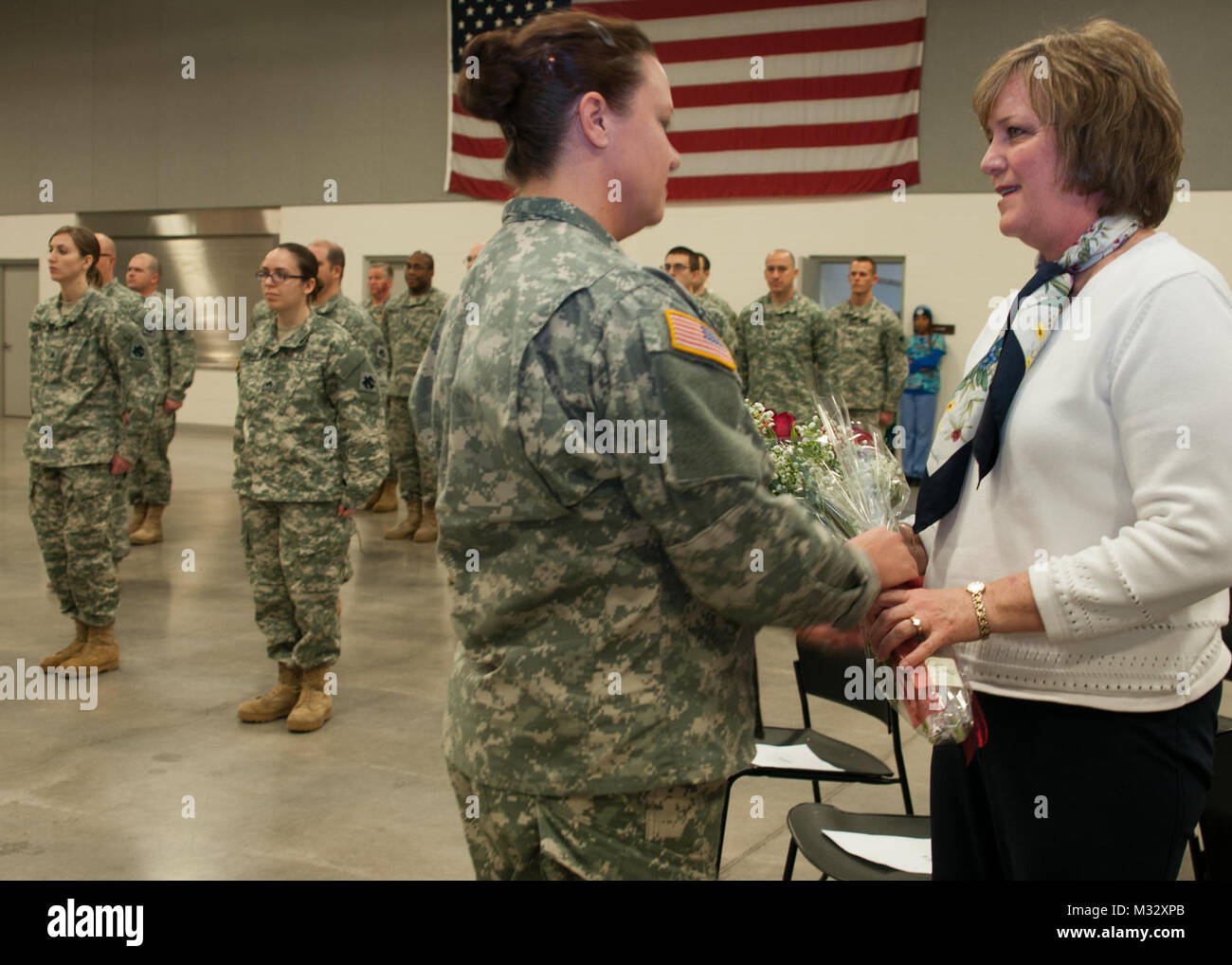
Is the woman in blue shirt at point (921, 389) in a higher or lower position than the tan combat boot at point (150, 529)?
higher

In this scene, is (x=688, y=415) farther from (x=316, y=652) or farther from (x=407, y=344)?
(x=407, y=344)

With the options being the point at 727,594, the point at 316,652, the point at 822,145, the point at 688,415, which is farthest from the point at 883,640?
the point at 822,145

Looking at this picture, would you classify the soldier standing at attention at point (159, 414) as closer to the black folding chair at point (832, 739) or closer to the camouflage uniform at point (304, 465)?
the camouflage uniform at point (304, 465)

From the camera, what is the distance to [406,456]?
8.74 m

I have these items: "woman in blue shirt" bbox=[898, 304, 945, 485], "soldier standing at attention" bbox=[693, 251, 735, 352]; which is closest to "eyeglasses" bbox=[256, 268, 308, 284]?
"soldier standing at attention" bbox=[693, 251, 735, 352]

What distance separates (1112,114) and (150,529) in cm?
766

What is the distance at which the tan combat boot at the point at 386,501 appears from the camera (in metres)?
9.72

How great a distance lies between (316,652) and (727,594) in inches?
133

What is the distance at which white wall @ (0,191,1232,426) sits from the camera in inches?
428

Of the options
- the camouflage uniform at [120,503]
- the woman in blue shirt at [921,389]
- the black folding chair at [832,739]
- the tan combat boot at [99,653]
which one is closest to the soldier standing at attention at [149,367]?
the camouflage uniform at [120,503]

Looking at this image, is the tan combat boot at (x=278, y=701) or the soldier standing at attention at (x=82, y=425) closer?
the tan combat boot at (x=278, y=701)

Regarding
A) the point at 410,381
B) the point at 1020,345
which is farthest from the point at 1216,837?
the point at 410,381

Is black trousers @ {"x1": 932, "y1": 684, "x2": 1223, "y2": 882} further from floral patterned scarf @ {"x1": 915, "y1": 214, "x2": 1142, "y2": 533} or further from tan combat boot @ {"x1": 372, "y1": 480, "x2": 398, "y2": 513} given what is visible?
tan combat boot @ {"x1": 372, "y1": 480, "x2": 398, "y2": 513}

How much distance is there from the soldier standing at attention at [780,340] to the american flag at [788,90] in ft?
10.9
